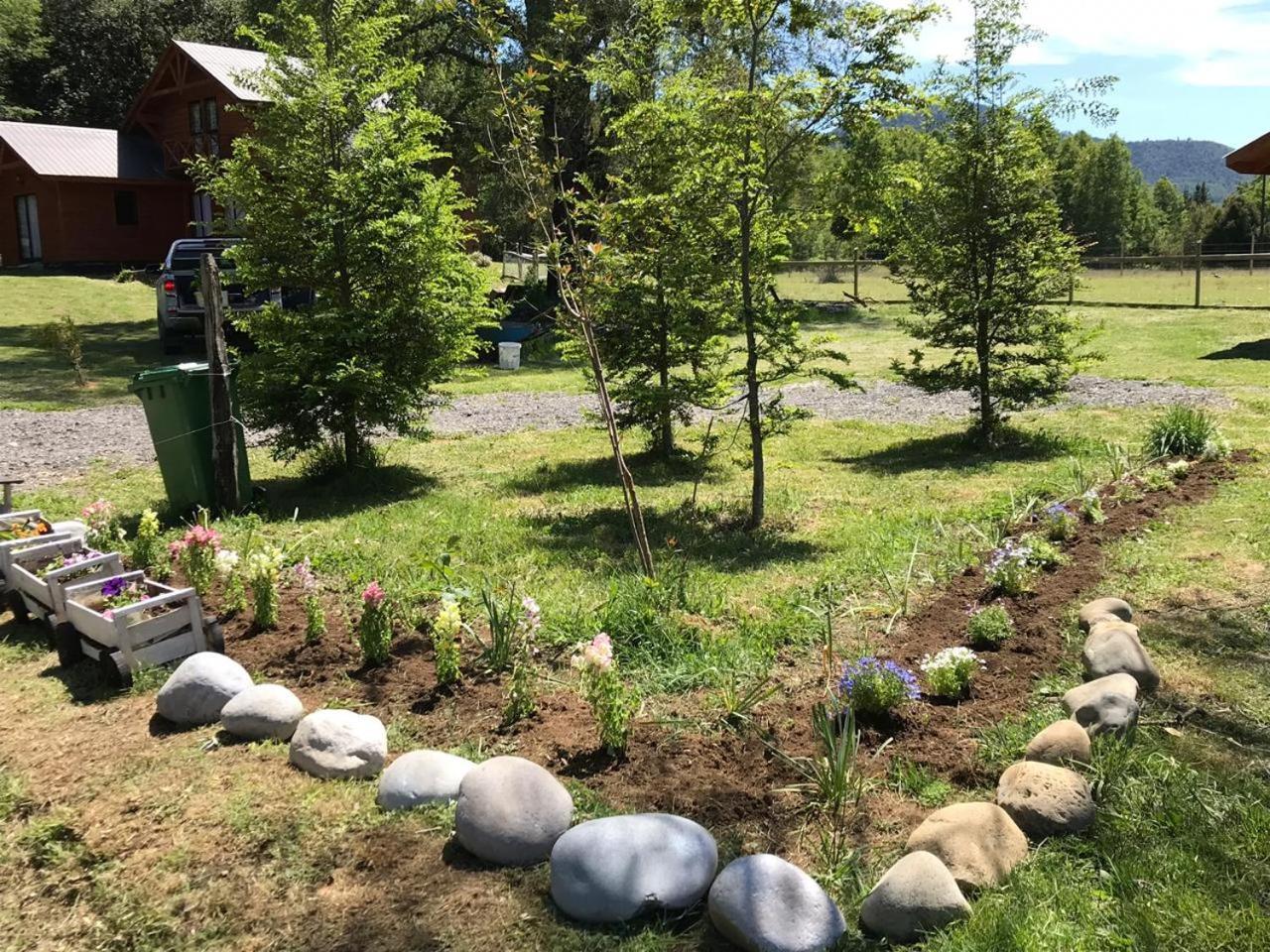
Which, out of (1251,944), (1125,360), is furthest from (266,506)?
(1125,360)

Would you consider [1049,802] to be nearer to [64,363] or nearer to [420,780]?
[420,780]

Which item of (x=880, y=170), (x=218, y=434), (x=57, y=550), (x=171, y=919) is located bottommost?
(x=171, y=919)

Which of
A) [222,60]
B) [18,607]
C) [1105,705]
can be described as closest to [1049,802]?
[1105,705]

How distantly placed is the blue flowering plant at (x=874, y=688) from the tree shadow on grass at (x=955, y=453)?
5.50 m

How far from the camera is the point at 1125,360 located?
52.1ft

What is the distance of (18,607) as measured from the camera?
5234 millimetres

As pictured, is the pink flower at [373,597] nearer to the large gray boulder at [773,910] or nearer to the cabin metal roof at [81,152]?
the large gray boulder at [773,910]

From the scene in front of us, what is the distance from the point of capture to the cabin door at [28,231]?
1212 inches

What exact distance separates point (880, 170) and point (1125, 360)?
11.3m

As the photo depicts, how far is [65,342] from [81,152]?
769 inches

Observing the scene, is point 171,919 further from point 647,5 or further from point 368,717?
point 647,5

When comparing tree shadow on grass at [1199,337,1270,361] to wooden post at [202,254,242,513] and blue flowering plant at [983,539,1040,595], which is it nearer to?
blue flowering plant at [983,539,1040,595]

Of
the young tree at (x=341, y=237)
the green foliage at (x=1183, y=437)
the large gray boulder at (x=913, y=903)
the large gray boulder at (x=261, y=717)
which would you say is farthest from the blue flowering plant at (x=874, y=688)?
the green foliage at (x=1183, y=437)

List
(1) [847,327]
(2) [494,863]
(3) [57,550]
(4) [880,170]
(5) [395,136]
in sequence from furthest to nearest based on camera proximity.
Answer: (1) [847,327] < (5) [395,136] < (4) [880,170] < (3) [57,550] < (2) [494,863]
